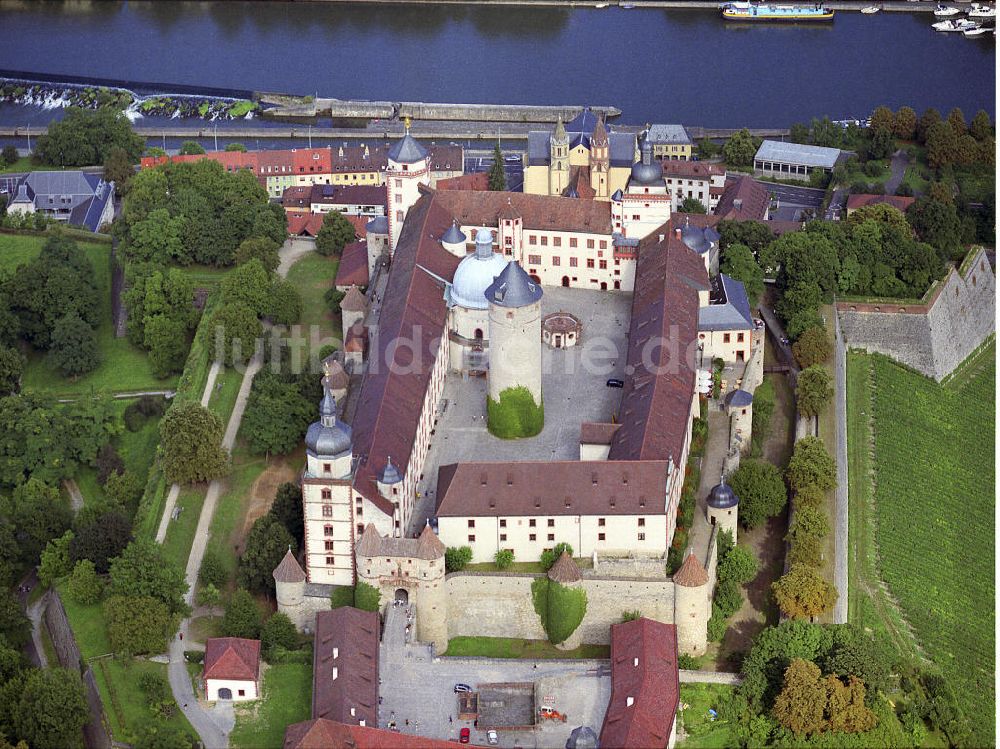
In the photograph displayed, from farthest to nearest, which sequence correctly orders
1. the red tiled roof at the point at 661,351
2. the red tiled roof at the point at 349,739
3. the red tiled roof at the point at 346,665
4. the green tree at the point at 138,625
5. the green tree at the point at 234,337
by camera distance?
the green tree at the point at 234,337
the red tiled roof at the point at 661,351
the green tree at the point at 138,625
the red tiled roof at the point at 346,665
the red tiled roof at the point at 349,739

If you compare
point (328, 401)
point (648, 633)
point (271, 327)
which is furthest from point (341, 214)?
point (648, 633)

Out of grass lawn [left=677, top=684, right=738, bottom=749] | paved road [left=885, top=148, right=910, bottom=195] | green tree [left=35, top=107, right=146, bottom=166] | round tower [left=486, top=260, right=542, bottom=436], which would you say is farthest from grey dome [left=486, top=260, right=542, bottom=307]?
green tree [left=35, top=107, right=146, bottom=166]

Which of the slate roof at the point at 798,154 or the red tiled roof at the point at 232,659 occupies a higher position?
the slate roof at the point at 798,154

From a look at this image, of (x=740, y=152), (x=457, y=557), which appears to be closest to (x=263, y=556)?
(x=457, y=557)

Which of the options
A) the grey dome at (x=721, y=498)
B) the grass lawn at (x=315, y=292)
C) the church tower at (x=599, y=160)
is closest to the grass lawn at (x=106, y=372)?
the grass lawn at (x=315, y=292)

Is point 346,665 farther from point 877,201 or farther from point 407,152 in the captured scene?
point 877,201

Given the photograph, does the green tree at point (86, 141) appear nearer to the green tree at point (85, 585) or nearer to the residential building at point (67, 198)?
the residential building at point (67, 198)
